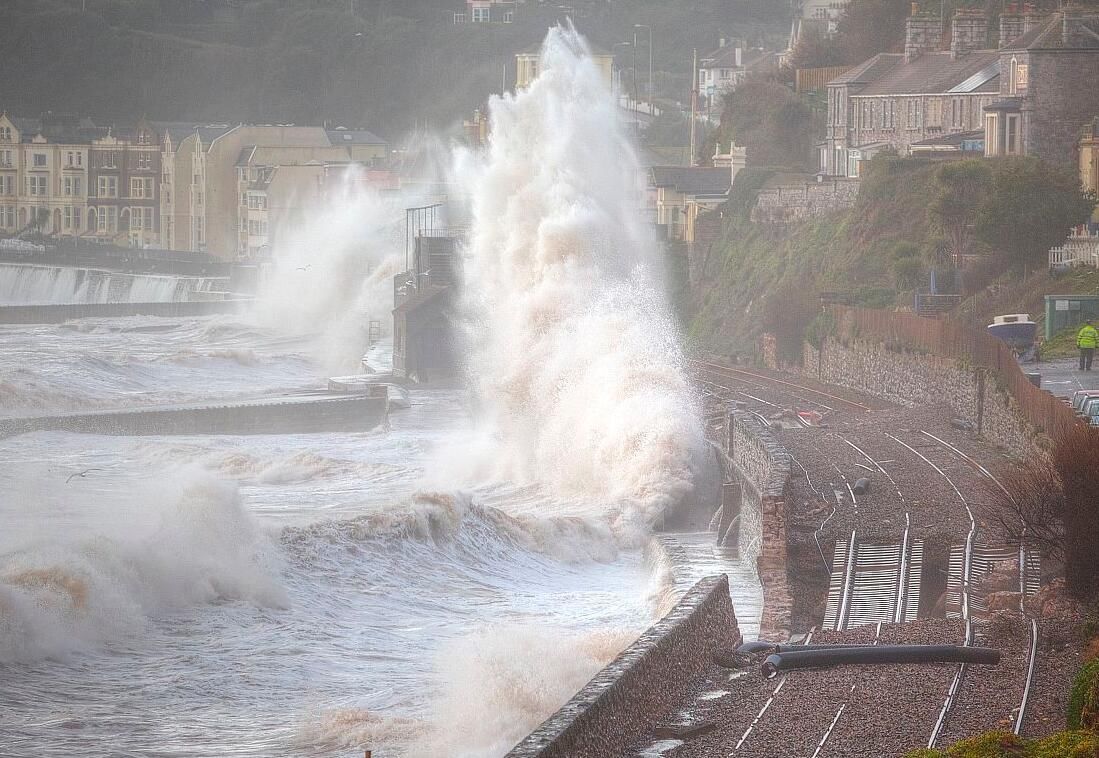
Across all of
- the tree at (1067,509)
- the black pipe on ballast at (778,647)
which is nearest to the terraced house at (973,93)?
the tree at (1067,509)

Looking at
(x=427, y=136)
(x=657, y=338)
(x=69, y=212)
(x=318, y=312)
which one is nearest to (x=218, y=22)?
(x=69, y=212)

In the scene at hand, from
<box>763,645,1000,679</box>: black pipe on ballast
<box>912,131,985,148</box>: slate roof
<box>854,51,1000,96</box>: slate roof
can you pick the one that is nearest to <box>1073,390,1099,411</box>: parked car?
<box>763,645,1000,679</box>: black pipe on ballast

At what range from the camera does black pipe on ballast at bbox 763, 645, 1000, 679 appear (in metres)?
15.7

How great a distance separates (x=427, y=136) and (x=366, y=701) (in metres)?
76.8

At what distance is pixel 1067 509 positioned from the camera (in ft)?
60.3

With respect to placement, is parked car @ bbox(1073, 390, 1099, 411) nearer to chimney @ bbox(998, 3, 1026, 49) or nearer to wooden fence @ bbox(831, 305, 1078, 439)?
wooden fence @ bbox(831, 305, 1078, 439)

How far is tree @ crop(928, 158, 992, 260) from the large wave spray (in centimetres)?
641

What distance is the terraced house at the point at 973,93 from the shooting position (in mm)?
42375

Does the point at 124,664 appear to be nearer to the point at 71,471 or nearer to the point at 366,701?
the point at 366,701

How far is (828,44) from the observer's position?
209 ft

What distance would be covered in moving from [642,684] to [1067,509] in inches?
240

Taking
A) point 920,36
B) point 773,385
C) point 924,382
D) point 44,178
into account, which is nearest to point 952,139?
point 920,36

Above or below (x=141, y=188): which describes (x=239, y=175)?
above

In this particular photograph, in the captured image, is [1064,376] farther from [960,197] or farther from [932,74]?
[932,74]
